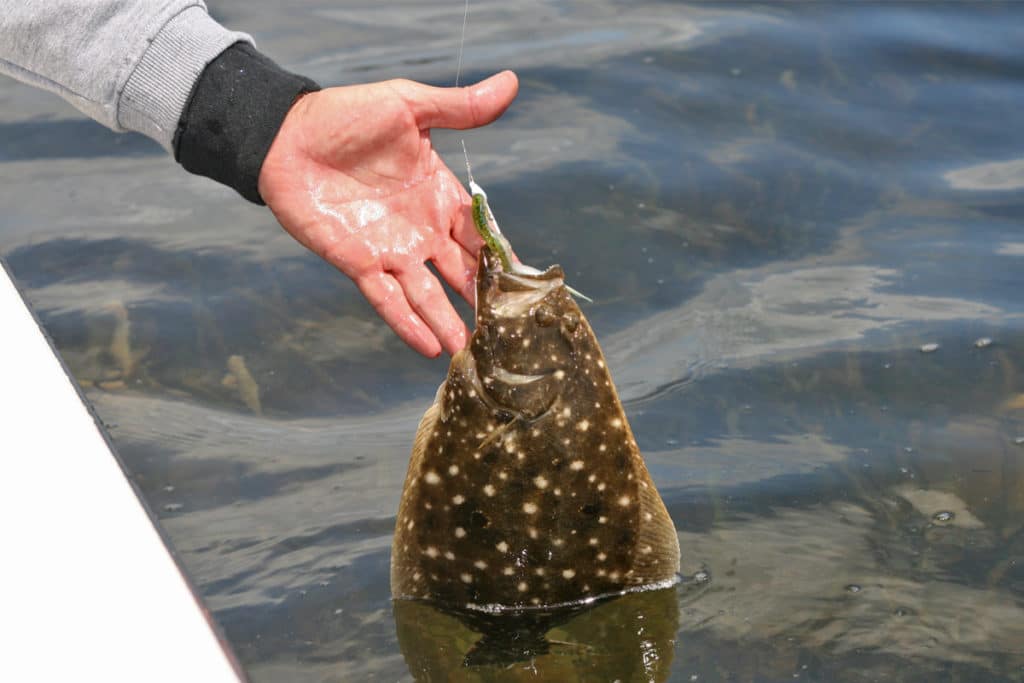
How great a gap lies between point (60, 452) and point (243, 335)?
247 cm

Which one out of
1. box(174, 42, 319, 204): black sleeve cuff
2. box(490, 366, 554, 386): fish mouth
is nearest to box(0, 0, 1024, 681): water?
box(490, 366, 554, 386): fish mouth

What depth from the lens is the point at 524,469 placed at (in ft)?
10.7

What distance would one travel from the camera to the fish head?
3178mm

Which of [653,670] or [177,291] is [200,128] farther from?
[653,670]

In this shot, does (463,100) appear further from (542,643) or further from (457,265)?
(542,643)

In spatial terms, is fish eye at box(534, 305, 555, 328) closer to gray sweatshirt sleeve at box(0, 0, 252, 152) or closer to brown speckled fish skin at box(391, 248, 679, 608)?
brown speckled fish skin at box(391, 248, 679, 608)

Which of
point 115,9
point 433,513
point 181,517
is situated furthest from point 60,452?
point 115,9

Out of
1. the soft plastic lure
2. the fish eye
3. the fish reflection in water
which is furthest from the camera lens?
the fish reflection in water

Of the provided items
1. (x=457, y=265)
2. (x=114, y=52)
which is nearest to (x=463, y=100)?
(x=457, y=265)

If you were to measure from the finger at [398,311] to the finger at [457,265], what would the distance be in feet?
0.59

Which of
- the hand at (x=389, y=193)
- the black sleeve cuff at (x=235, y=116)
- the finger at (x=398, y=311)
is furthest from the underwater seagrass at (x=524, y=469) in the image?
the black sleeve cuff at (x=235, y=116)

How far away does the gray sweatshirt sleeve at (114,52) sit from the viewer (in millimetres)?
3852

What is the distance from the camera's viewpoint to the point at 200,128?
13.0ft

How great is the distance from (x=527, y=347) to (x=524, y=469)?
1.16 feet
